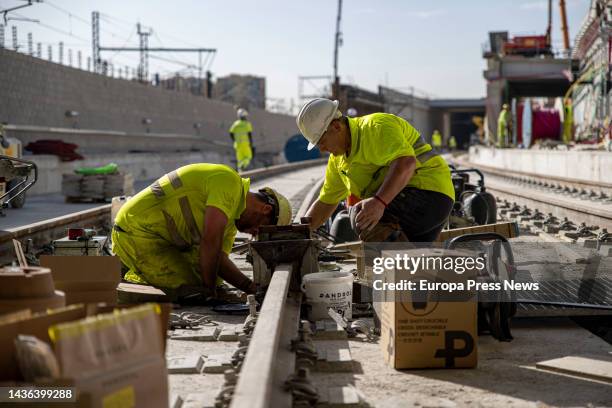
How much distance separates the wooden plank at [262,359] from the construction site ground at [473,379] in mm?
317

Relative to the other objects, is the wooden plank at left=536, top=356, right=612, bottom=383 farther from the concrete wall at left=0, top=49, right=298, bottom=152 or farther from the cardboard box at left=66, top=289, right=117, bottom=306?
the concrete wall at left=0, top=49, right=298, bottom=152

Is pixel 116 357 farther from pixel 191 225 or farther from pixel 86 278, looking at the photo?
pixel 191 225

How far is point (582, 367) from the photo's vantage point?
471 cm

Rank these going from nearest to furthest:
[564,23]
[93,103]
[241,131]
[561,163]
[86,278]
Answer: [86,278], [561,163], [241,131], [93,103], [564,23]

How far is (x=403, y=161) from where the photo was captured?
6.39 metres

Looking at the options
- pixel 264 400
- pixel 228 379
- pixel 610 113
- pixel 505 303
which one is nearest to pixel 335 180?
pixel 505 303

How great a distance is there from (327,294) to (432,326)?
1357mm

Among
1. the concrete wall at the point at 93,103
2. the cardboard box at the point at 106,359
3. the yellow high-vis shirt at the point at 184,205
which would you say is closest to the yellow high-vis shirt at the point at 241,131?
the concrete wall at the point at 93,103

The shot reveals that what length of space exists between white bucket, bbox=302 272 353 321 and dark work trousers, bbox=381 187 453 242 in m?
0.84

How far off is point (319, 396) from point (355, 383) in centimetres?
50

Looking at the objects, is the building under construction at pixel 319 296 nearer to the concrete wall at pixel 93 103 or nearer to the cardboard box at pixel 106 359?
the cardboard box at pixel 106 359

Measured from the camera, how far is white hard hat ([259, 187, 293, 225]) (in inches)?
275

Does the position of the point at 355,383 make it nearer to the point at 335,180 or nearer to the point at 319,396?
the point at 319,396

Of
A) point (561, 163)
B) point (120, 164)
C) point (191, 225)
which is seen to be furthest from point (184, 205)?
point (120, 164)
